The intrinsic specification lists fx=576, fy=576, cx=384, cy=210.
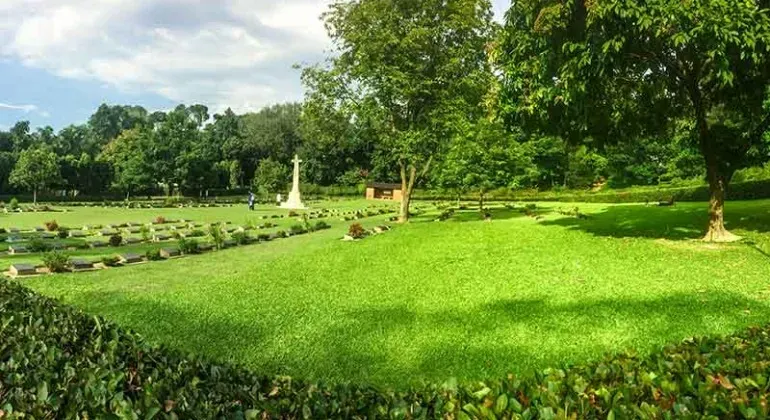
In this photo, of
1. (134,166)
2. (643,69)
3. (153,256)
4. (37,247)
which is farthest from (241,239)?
(134,166)

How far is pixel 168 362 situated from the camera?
369 centimetres

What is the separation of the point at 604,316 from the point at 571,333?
3.12 ft

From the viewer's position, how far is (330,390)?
131 inches

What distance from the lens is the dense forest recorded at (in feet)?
41.9

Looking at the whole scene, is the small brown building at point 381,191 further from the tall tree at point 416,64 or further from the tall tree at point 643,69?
the tall tree at point 643,69

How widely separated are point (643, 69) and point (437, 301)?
10952 mm

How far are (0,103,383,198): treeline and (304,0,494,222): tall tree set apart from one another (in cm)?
1667

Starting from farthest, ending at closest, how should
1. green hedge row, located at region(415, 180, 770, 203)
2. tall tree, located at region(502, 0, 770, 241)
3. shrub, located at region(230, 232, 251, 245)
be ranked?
green hedge row, located at region(415, 180, 770, 203)
shrub, located at region(230, 232, 251, 245)
tall tree, located at region(502, 0, 770, 241)

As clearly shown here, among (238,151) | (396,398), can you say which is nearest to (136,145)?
(238,151)

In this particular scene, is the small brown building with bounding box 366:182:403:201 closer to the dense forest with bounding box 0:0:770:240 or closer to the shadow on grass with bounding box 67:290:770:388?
the dense forest with bounding box 0:0:770:240

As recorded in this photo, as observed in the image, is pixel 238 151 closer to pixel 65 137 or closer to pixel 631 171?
pixel 65 137

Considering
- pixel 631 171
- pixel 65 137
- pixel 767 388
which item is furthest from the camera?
pixel 65 137

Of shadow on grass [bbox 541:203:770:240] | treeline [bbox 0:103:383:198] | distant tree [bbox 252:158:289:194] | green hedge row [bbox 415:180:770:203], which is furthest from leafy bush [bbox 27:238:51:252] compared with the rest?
distant tree [bbox 252:158:289:194]

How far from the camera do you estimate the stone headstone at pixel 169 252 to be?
1652 centimetres
